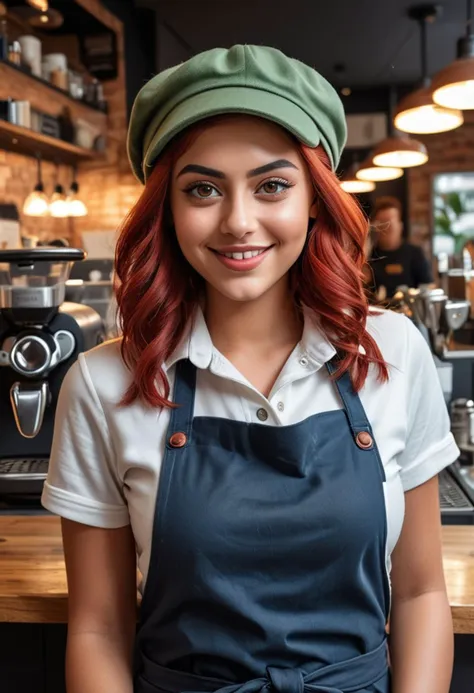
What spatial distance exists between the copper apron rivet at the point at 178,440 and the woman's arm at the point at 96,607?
16cm

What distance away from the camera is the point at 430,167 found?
28.3 ft

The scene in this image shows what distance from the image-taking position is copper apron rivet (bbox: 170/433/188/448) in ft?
3.30

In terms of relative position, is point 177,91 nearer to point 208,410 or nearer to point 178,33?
point 208,410

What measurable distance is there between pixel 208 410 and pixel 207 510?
0.49 ft

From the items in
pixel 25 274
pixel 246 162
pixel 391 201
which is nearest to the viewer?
pixel 246 162

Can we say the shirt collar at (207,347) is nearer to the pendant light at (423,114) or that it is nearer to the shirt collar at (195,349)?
the shirt collar at (195,349)

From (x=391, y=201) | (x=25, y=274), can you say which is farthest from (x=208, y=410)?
(x=391, y=201)

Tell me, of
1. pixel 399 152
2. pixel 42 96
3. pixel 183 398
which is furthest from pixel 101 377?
pixel 42 96

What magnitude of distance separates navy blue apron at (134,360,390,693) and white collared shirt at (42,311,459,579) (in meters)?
0.03

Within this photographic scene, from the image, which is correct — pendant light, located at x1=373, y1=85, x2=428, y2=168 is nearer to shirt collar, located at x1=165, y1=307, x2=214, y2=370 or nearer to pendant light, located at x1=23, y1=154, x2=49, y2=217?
pendant light, located at x1=23, y1=154, x2=49, y2=217

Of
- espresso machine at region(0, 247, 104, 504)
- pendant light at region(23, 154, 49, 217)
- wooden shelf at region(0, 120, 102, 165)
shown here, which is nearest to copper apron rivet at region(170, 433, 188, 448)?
espresso machine at region(0, 247, 104, 504)

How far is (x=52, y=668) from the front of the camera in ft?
4.04

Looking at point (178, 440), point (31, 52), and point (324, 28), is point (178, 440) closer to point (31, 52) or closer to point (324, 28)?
point (31, 52)

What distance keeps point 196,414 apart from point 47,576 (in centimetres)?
41
